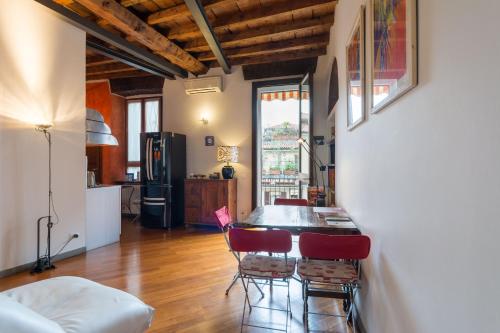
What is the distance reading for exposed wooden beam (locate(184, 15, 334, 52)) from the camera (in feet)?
13.4

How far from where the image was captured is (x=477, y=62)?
28.1 inches

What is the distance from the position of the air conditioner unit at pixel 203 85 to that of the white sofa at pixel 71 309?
4.73 m

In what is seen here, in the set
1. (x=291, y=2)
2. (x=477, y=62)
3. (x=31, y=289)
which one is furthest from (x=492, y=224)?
(x=291, y=2)

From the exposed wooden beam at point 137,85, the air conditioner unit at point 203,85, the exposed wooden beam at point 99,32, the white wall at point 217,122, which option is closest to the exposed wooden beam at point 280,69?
the white wall at point 217,122

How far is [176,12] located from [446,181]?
4.00m

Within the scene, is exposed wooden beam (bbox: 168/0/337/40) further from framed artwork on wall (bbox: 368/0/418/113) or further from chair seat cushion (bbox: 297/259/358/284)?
chair seat cushion (bbox: 297/259/358/284)

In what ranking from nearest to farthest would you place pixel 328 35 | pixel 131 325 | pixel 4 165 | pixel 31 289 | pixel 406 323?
pixel 406 323 < pixel 131 325 < pixel 31 289 < pixel 4 165 < pixel 328 35

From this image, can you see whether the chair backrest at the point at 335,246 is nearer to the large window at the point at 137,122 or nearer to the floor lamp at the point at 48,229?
the floor lamp at the point at 48,229

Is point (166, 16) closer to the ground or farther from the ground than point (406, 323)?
farther from the ground

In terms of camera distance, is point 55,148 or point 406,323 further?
point 55,148

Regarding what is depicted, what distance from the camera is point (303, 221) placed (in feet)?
7.87

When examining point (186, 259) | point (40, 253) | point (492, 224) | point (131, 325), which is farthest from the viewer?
point (186, 259)

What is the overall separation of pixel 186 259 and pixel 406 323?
3.06m

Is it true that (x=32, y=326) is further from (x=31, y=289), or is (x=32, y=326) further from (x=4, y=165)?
(x=4, y=165)
